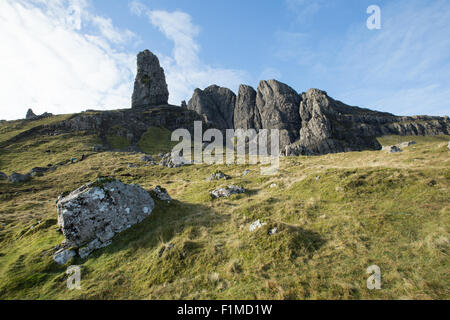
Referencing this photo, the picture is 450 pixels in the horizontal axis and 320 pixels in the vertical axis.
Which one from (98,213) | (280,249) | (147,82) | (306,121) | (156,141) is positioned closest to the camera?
(280,249)

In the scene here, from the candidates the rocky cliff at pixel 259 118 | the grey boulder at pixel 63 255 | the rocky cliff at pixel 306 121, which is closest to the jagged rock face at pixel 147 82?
the rocky cliff at pixel 259 118

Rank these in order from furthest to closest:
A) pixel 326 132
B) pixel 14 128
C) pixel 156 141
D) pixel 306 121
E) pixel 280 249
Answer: pixel 306 121 → pixel 326 132 → pixel 156 141 → pixel 14 128 → pixel 280 249

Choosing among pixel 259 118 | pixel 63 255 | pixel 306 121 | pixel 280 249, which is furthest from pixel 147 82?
pixel 280 249

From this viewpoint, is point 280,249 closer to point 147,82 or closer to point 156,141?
point 156,141

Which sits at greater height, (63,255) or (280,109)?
(280,109)

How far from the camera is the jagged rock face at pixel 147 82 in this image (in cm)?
16400

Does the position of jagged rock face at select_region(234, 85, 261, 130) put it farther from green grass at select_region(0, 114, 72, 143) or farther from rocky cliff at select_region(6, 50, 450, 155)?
green grass at select_region(0, 114, 72, 143)

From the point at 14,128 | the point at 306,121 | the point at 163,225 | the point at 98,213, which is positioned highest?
the point at 306,121

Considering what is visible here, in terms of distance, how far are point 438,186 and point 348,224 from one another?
28.3 feet

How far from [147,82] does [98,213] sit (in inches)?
6864

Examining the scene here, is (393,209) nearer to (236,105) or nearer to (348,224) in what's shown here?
(348,224)

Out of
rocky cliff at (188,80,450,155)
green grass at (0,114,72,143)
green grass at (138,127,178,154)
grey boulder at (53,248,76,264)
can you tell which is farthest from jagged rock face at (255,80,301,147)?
grey boulder at (53,248,76,264)

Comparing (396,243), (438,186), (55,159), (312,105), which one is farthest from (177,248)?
(312,105)

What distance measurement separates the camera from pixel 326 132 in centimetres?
12500
